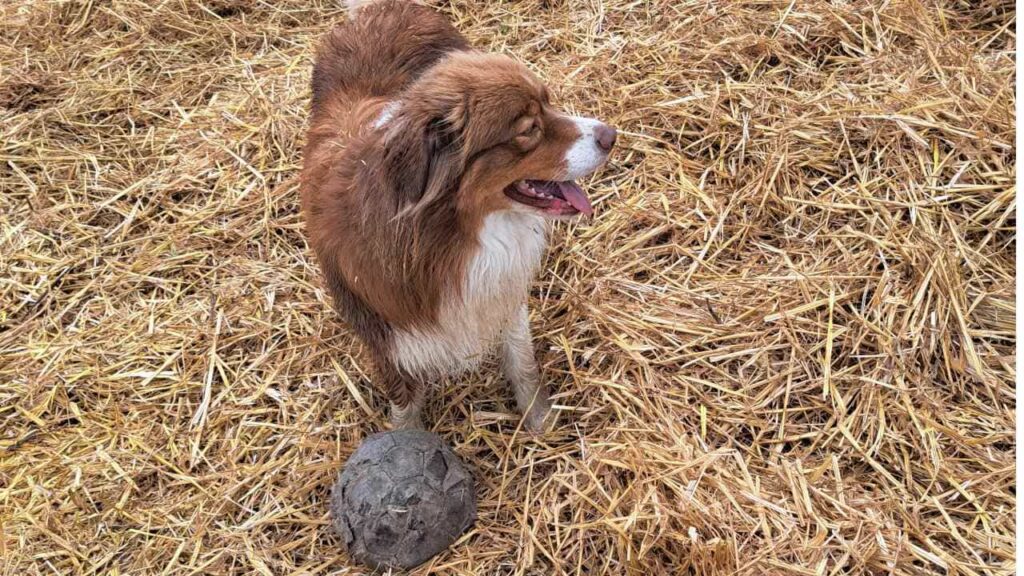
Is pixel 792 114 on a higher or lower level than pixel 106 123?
higher

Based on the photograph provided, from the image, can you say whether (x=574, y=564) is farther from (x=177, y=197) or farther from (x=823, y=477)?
(x=177, y=197)

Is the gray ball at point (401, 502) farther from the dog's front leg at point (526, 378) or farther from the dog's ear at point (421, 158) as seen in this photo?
the dog's ear at point (421, 158)

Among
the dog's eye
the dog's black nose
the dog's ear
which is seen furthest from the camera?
the dog's black nose

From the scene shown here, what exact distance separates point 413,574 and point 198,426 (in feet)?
4.02

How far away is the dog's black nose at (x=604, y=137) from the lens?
106 inches

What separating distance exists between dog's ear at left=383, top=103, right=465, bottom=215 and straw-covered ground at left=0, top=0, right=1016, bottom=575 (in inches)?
49.9

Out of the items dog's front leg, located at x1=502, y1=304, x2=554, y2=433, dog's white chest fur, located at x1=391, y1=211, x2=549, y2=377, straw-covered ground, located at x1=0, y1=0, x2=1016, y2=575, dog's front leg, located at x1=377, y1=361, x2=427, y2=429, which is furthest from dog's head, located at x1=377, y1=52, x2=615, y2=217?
straw-covered ground, located at x1=0, y1=0, x2=1016, y2=575

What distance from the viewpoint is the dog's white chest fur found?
8.99ft

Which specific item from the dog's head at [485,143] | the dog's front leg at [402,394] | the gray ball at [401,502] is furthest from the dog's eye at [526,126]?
the gray ball at [401,502]

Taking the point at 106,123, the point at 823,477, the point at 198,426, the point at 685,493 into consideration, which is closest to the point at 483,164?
the point at 685,493

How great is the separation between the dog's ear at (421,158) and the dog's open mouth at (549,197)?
0.27 metres

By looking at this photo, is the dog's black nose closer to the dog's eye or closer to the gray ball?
the dog's eye

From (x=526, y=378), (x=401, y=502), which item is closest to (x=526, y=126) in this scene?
(x=526, y=378)

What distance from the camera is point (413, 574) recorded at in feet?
9.58
